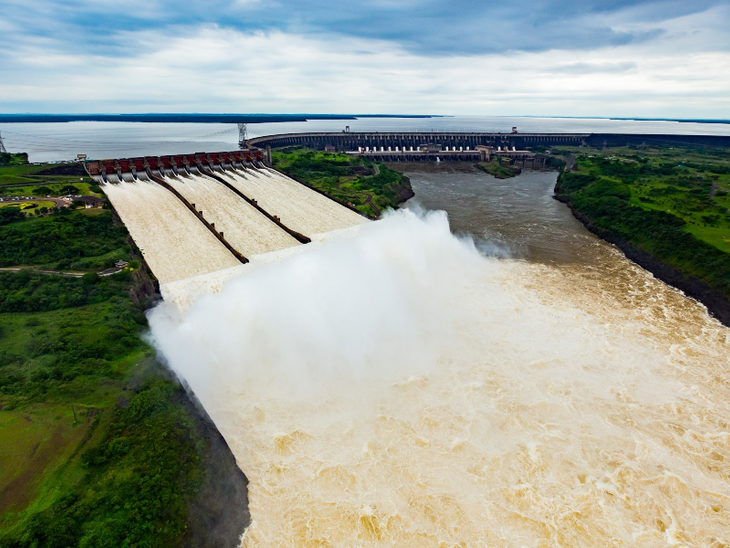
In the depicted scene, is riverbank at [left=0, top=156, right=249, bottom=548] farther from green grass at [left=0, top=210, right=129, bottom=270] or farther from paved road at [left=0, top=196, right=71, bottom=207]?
paved road at [left=0, top=196, right=71, bottom=207]

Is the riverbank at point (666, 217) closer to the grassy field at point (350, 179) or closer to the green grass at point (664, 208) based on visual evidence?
the green grass at point (664, 208)

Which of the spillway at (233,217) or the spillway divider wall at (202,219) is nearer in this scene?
the spillway divider wall at (202,219)

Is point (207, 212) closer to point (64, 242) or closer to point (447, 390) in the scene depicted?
point (64, 242)

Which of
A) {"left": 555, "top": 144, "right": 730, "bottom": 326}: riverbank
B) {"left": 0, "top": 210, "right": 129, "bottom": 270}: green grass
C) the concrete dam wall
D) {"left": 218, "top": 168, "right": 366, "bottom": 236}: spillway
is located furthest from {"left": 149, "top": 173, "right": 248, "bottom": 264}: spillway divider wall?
{"left": 555, "top": 144, "right": 730, "bottom": 326}: riverbank

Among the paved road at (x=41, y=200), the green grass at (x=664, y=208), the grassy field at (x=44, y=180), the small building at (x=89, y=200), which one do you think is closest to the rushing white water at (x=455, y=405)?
the green grass at (x=664, y=208)

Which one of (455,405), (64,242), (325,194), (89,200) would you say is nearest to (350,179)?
(325,194)
